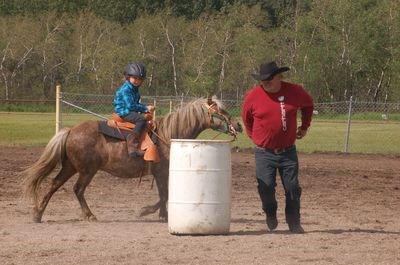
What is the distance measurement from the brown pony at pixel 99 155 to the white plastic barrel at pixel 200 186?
1.85 meters

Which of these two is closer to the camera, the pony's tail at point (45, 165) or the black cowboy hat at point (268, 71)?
the black cowboy hat at point (268, 71)

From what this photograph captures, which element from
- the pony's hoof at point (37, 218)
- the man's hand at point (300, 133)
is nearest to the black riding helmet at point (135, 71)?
the pony's hoof at point (37, 218)

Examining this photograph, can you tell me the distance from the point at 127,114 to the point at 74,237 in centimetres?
233

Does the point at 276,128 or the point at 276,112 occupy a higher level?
the point at 276,112

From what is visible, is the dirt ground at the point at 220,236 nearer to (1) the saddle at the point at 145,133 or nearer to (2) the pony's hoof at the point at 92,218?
(2) the pony's hoof at the point at 92,218

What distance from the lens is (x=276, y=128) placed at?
10766 mm

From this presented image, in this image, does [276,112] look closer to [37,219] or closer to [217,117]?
[217,117]

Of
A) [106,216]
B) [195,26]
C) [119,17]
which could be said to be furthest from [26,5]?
[106,216]

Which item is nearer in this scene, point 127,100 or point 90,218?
point 127,100

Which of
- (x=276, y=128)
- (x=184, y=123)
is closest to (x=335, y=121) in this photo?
(x=184, y=123)

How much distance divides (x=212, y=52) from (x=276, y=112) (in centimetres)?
5914

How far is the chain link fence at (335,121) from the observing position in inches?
1081

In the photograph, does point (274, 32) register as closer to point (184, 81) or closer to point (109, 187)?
point (184, 81)

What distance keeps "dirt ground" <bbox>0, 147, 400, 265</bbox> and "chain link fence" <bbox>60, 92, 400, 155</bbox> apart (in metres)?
8.32
